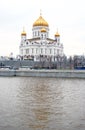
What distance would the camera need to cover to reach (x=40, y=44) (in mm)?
78875

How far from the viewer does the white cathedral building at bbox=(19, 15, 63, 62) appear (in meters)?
78.8

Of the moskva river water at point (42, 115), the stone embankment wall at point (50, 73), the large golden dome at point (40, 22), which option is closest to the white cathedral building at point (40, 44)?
the large golden dome at point (40, 22)

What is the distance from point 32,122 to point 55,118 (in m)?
1.10

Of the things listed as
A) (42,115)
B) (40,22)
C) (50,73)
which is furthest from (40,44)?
(42,115)

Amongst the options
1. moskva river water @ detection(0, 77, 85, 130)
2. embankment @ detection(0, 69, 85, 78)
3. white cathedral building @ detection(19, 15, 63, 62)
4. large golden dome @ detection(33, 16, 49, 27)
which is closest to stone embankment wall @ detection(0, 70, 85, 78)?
embankment @ detection(0, 69, 85, 78)

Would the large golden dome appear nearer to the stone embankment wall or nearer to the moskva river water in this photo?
the stone embankment wall

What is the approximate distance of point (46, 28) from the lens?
262ft

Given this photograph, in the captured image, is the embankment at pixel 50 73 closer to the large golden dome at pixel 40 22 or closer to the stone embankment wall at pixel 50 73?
the stone embankment wall at pixel 50 73

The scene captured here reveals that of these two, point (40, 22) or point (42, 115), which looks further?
point (40, 22)

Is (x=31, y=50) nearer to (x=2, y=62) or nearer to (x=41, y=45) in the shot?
(x=41, y=45)

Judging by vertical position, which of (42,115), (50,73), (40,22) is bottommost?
(42,115)

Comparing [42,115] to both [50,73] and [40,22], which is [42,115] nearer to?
[50,73]

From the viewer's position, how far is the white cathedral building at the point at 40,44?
78.8 meters

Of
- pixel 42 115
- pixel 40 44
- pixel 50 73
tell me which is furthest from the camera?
pixel 40 44
